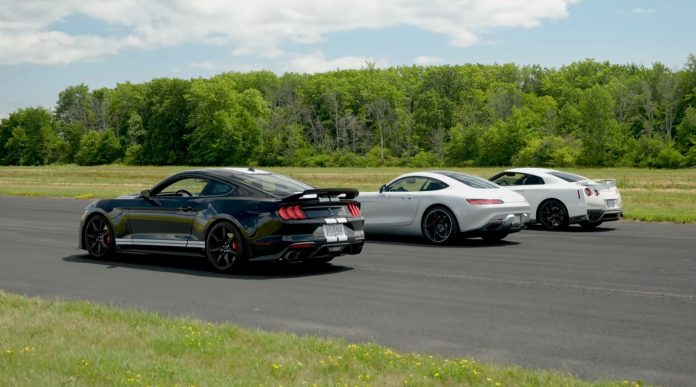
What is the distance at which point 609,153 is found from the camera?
95125 millimetres

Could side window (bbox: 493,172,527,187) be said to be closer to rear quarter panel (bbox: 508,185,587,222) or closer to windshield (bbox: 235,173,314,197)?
rear quarter panel (bbox: 508,185,587,222)

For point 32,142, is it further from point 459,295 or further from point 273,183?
point 459,295

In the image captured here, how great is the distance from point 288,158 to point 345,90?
20428 mm

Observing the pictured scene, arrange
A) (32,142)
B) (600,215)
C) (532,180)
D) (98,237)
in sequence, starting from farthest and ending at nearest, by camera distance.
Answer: (32,142)
(532,180)
(600,215)
(98,237)

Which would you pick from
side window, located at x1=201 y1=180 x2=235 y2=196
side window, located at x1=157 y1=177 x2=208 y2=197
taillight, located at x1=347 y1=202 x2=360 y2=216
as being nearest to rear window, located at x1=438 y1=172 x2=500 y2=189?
taillight, located at x1=347 y1=202 x2=360 y2=216

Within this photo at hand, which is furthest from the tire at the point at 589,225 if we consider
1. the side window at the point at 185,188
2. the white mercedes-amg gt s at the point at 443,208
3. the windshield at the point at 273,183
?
the side window at the point at 185,188

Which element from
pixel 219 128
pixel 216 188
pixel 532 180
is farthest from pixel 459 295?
pixel 219 128

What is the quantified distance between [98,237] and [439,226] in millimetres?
6082

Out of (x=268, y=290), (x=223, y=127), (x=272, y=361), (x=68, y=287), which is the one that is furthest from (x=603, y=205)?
(x=223, y=127)

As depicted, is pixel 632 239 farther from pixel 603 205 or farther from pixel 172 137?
pixel 172 137

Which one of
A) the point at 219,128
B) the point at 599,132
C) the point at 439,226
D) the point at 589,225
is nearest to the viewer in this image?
the point at 439,226

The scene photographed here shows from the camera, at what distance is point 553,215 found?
61.0ft

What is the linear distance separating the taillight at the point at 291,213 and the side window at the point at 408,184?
4964 mm

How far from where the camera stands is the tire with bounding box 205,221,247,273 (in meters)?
11.1
